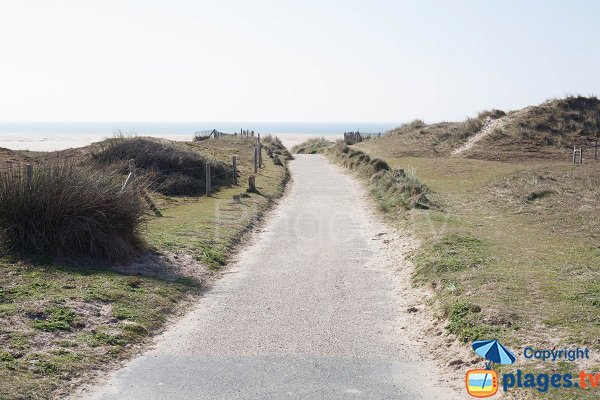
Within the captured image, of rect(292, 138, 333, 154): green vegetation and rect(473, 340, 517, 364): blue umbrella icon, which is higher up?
rect(292, 138, 333, 154): green vegetation

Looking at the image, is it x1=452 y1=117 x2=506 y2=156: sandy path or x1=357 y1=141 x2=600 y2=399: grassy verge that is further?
x1=452 y1=117 x2=506 y2=156: sandy path

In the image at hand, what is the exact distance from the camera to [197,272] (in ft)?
41.3

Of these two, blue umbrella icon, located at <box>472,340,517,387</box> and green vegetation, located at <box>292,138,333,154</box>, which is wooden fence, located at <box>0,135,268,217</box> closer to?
blue umbrella icon, located at <box>472,340,517,387</box>

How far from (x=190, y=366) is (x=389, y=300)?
427 cm

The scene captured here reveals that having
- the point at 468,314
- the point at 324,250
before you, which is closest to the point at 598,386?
the point at 468,314

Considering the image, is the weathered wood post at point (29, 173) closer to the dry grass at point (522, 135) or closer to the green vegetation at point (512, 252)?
the green vegetation at point (512, 252)

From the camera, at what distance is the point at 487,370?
7.11 metres

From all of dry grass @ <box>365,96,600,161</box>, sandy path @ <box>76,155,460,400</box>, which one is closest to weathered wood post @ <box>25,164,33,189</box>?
sandy path @ <box>76,155,460,400</box>

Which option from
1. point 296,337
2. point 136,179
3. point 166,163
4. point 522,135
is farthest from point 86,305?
point 522,135

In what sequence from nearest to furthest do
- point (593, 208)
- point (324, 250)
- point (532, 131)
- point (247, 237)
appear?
point (324, 250), point (247, 237), point (593, 208), point (532, 131)

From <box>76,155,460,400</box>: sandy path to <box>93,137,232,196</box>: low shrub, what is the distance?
12.0 metres

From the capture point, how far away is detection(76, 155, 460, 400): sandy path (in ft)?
22.8

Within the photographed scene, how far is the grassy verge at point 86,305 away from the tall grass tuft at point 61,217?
1.35 ft

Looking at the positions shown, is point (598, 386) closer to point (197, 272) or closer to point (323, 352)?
point (323, 352)
